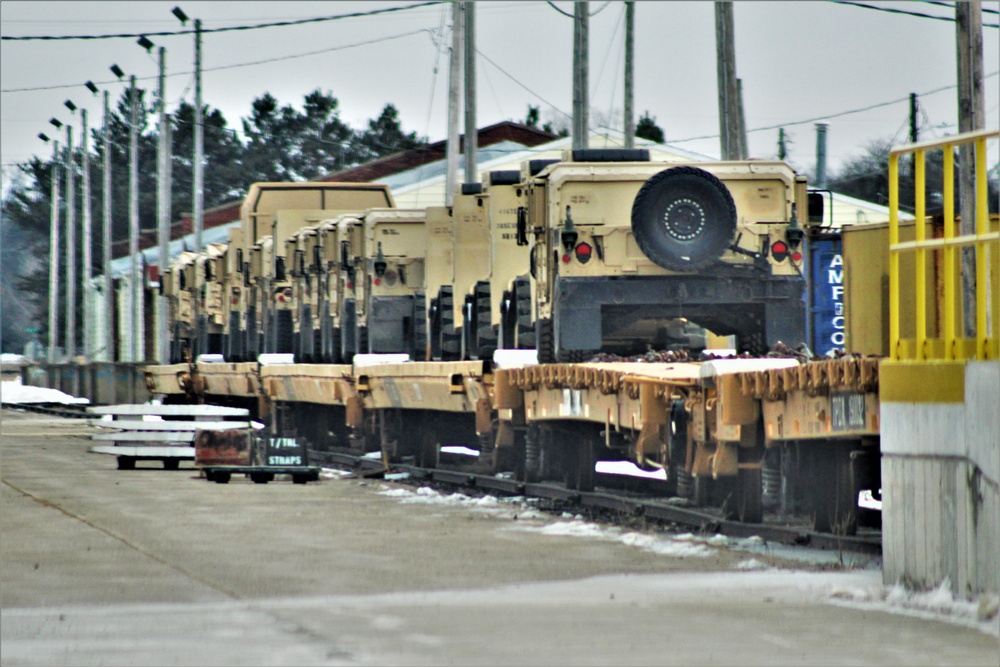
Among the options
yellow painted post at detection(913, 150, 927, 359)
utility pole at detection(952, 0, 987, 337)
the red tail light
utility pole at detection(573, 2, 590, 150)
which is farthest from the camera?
utility pole at detection(573, 2, 590, 150)

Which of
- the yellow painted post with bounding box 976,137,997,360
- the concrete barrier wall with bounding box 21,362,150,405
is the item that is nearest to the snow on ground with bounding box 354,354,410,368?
the yellow painted post with bounding box 976,137,997,360

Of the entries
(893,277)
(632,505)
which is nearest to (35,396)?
(632,505)

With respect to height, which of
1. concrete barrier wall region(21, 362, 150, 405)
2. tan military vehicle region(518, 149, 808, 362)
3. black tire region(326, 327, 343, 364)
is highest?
tan military vehicle region(518, 149, 808, 362)

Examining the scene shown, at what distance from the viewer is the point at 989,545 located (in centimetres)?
848

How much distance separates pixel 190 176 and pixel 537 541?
3836 inches

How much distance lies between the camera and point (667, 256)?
55.0 ft

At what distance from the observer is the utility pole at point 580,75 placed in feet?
93.3

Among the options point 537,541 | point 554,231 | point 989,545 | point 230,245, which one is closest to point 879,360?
point 989,545

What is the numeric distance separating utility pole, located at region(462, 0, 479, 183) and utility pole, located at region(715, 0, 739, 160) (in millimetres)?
6142

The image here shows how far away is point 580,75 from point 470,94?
189 inches

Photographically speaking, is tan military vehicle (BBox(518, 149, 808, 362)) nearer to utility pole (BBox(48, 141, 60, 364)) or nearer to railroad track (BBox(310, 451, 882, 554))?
railroad track (BBox(310, 451, 882, 554))

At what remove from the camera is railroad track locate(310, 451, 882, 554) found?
37.5 feet

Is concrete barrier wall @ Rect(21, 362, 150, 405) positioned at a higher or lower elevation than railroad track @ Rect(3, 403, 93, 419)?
higher

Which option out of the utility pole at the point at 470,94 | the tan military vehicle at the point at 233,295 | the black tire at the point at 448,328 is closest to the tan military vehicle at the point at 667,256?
the black tire at the point at 448,328
